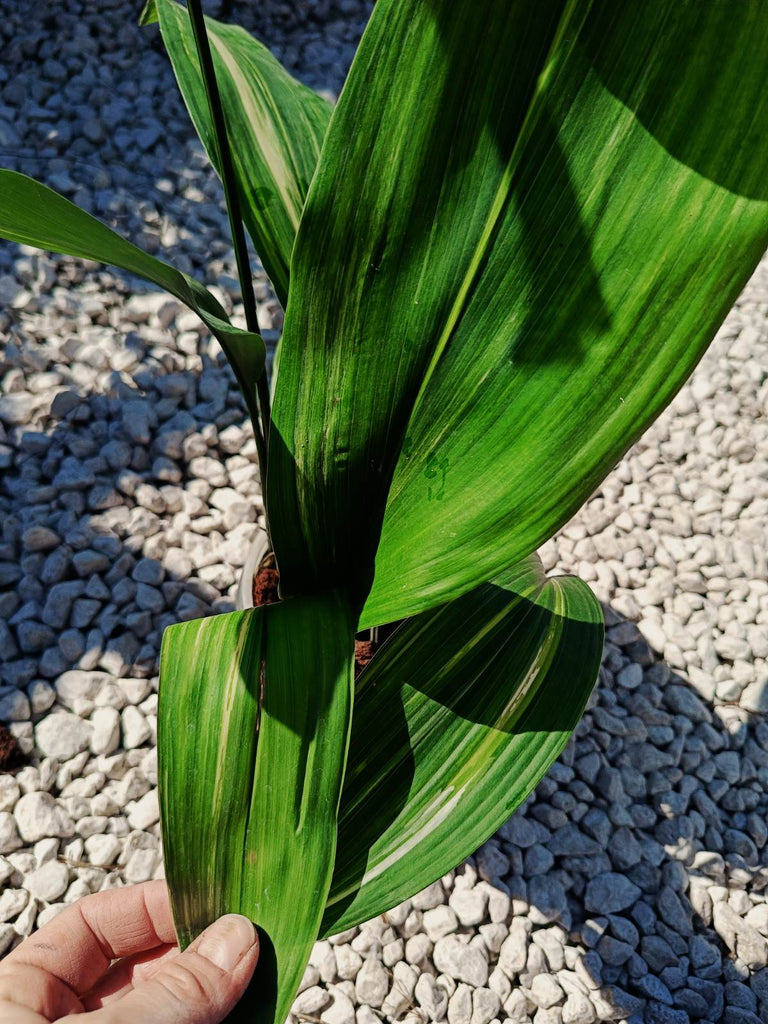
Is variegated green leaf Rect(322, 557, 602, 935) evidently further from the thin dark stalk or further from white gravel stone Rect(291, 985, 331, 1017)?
white gravel stone Rect(291, 985, 331, 1017)

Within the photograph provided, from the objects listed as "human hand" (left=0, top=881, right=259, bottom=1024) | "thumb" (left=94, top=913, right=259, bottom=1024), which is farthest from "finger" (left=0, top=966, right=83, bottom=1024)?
"thumb" (left=94, top=913, right=259, bottom=1024)

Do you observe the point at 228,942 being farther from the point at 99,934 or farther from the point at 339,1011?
the point at 339,1011

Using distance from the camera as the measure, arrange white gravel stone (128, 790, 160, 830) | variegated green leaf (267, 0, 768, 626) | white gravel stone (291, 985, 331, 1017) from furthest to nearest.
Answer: white gravel stone (128, 790, 160, 830)
white gravel stone (291, 985, 331, 1017)
variegated green leaf (267, 0, 768, 626)

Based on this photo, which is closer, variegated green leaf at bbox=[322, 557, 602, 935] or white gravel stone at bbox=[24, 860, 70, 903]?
variegated green leaf at bbox=[322, 557, 602, 935]

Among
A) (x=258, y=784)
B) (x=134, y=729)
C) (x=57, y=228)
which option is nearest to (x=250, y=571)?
(x=134, y=729)

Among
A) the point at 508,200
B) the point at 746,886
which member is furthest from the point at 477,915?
the point at 508,200

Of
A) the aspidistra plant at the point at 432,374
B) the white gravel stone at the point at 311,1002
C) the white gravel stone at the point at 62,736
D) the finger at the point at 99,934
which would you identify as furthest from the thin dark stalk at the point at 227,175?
the white gravel stone at the point at 311,1002
